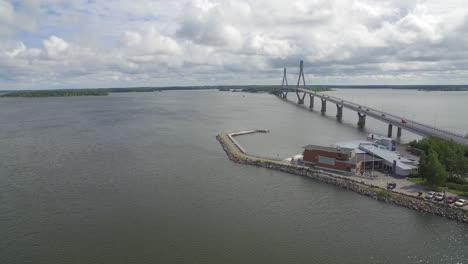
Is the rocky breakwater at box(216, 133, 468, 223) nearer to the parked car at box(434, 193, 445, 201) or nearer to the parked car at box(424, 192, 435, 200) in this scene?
the parked car at box(424, 192, 435, 200)

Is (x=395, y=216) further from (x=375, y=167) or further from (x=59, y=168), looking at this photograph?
(x=59, y=168)

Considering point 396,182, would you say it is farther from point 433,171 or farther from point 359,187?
point 359,187

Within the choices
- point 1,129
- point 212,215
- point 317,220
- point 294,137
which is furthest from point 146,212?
point 1,129

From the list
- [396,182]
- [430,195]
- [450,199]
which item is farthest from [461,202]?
[396,182]

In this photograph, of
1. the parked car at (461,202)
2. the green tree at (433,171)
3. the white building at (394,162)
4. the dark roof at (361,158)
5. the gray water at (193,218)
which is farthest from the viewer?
the dark roof at (361,158)

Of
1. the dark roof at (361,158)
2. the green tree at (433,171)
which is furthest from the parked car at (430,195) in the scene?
the dark roof at (361,158)

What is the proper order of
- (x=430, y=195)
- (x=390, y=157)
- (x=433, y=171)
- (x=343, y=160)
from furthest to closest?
1. (x=390, y=157)
2. (x=343, y=160)
3. (x=433, y=171)
4. (x=430, y=195)

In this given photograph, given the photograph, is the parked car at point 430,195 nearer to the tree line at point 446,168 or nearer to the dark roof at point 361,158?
the tree line at point 446,168
